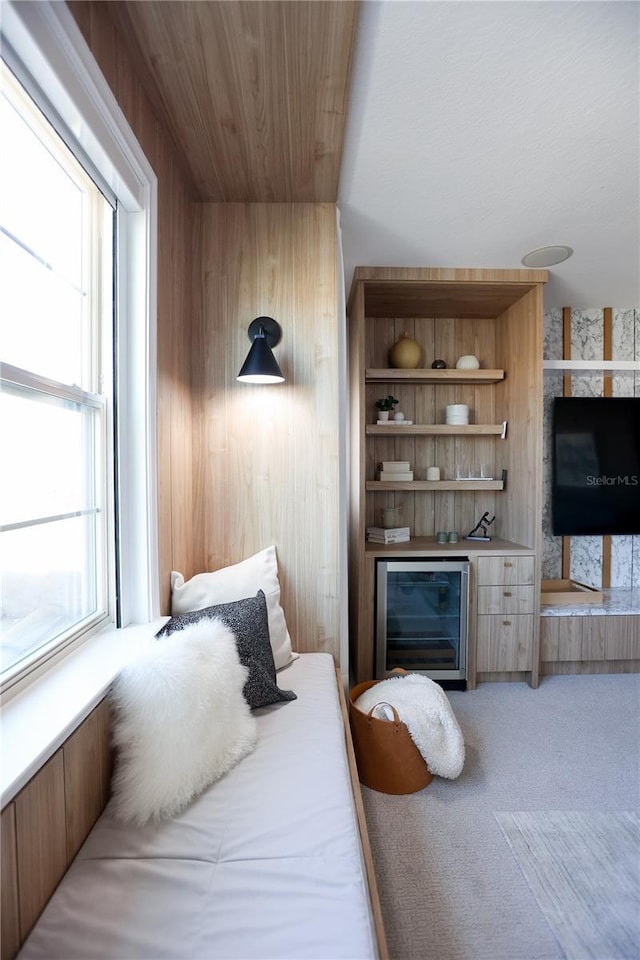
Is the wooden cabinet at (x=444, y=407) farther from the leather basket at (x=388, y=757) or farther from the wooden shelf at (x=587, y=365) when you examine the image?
the leather basket at (x=388, y=757)

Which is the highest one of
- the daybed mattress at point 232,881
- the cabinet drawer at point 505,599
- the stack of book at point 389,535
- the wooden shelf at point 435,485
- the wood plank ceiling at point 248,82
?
the wood plank ceiling at point 248,82

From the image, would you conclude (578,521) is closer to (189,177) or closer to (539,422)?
(539,422)

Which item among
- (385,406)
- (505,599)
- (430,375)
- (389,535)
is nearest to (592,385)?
(430,375)

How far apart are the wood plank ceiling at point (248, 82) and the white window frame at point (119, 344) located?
0.83 ft

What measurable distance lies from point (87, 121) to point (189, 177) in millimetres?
931

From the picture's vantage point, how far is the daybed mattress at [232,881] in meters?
0.81

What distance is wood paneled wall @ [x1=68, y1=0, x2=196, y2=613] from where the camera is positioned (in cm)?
141

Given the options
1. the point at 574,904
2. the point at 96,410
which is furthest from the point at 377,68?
the point at 574,904

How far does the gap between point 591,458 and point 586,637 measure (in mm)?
1236

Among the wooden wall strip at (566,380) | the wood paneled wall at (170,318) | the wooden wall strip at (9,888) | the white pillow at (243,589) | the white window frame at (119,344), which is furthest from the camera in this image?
the wooden wall strip at (566,380)

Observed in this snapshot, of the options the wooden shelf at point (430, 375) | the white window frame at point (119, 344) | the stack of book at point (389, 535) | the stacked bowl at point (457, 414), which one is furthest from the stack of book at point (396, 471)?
the white window frame at point (119, 344)

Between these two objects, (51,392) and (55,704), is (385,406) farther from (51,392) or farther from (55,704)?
(55,704)

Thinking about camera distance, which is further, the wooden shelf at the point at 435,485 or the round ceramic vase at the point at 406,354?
the round ceramic vase at the point at 406,354

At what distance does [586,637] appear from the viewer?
9.61 feet
